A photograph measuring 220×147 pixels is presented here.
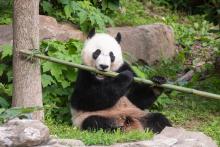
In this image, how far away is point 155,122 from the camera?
24.5ft

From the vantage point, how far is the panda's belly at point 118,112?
738 cm

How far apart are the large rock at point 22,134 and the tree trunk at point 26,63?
78.6 inches

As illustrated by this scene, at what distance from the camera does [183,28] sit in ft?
45.3

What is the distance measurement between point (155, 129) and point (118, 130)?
62cm

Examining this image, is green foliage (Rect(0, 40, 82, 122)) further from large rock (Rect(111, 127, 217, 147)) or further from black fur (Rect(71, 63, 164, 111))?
large rock (Rect(111, 127, 217, 147))

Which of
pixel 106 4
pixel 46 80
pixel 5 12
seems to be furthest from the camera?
pixel 106 4

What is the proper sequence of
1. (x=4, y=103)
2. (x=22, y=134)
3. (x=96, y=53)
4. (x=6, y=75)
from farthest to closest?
(x=6, y=75) < (x=4, y=103) < (x=96, y=53) < (x=22, y=134)

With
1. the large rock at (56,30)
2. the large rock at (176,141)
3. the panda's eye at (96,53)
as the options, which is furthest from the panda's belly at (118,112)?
the large rock at (56,30)

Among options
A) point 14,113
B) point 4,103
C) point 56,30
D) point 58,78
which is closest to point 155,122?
point 58,78

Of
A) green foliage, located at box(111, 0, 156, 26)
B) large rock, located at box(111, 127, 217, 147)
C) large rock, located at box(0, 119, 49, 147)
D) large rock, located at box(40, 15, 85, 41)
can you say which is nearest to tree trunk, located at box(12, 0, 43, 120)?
large rock, located at box(111, 127, 217, 147)

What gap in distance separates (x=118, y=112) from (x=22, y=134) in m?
2.65

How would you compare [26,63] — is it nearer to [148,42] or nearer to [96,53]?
[96,53]

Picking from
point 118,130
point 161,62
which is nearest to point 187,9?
point 161,62

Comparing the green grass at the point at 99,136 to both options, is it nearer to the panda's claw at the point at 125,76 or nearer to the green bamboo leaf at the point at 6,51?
the panda's claw at the point at 125,76
